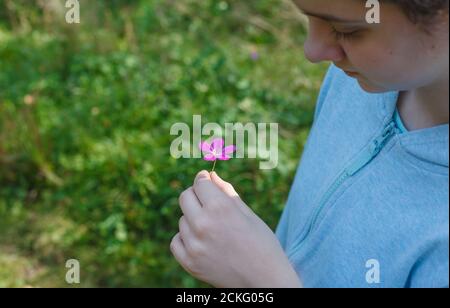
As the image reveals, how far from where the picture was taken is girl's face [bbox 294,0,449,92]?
36.0 inches

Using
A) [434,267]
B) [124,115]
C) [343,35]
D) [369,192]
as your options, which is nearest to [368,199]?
[369,192]

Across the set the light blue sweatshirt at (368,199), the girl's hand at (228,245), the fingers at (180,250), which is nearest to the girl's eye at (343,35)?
the light blue sweatshirt at (368,199)

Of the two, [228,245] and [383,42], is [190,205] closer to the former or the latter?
[228,245]

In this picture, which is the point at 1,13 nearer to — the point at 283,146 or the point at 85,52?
the point at 85,52

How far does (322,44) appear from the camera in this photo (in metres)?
1.01

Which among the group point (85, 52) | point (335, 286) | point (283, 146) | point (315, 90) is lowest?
point (335, 286)

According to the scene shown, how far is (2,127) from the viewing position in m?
2.85

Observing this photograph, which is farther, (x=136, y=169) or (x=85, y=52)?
(x=85, y=52)

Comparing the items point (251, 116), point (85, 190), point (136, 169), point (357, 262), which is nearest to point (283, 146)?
point (251, 116)

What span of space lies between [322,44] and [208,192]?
28cm

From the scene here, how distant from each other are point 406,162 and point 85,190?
5.86 ft

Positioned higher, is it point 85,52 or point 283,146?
point 85,52

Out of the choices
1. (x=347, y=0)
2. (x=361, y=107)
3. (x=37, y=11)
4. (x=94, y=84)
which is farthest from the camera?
(x=37, y=11)

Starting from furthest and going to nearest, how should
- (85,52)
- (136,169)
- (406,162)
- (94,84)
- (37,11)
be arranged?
(37,11) → (85,52) → (94,84) → (136,169) → (406,162)
